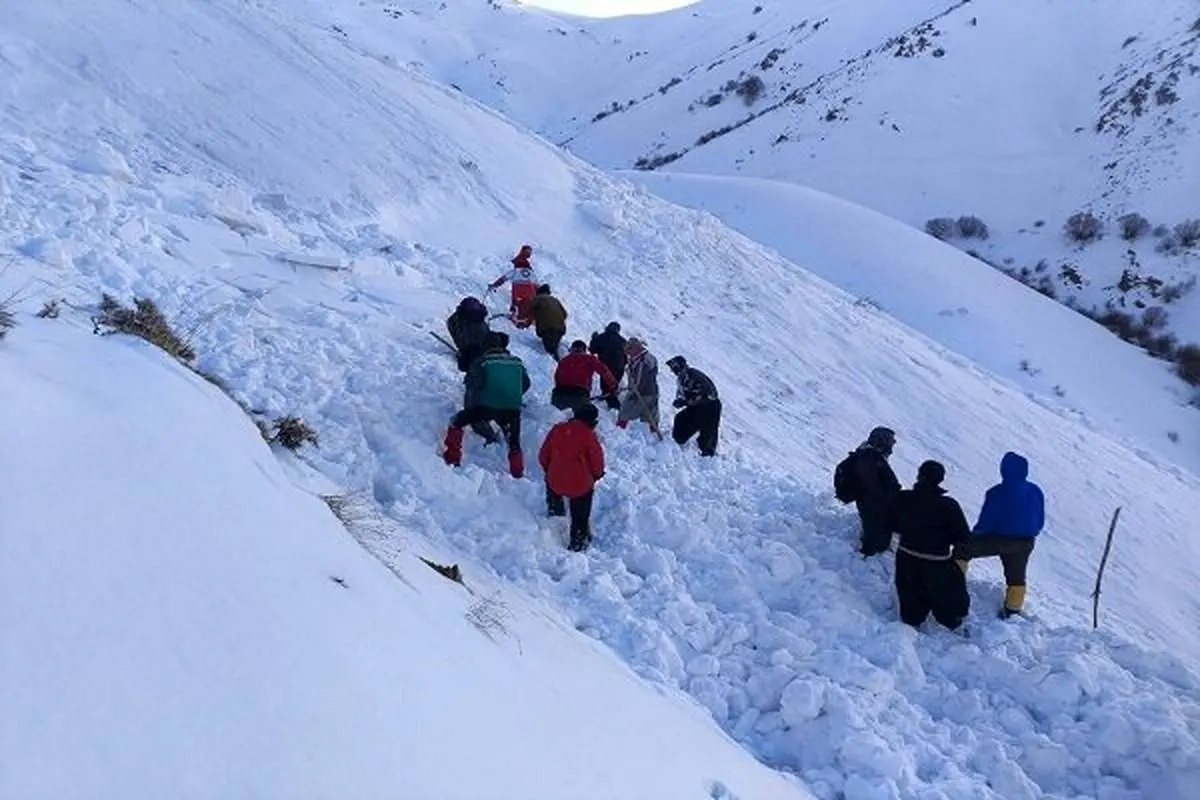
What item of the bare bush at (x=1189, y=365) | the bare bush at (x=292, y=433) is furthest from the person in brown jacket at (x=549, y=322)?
the bare bush at (x=1189, y=365)

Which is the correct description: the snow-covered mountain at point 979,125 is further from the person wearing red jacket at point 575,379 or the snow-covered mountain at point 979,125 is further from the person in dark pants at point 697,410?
the person wearing red jacket at point 575,379

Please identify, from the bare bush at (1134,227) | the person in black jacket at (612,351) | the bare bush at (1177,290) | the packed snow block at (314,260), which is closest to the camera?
the person in black jacket at (612,351)

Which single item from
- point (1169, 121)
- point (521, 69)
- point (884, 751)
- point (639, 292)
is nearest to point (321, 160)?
point (639, 292)

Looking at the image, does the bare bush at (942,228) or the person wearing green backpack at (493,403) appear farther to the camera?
the bare bush at (942,228)

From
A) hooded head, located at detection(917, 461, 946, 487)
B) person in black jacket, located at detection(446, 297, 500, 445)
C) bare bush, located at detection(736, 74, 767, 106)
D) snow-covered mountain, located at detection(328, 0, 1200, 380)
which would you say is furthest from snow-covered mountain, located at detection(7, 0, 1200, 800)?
bare bush, located at detection(736, 74, 767, 106)

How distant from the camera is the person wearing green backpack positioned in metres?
8.84

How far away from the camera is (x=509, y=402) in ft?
29.2

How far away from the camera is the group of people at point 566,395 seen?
8367 millimetres

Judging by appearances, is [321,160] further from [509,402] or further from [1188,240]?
[1188,240]

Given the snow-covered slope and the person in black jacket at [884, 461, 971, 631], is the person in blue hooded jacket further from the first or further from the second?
the snow-covered slope

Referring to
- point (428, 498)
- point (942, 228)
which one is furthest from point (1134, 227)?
point (428, 498)

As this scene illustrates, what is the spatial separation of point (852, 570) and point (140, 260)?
738 cm

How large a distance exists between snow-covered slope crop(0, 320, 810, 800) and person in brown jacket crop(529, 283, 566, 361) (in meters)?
5.49

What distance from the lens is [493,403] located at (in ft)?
29.1
